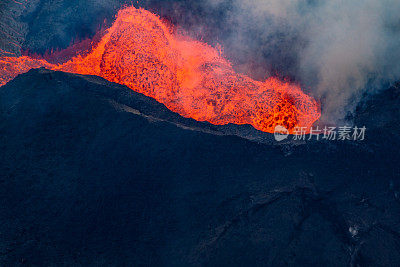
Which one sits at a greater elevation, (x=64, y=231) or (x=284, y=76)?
(x=284, y=76)

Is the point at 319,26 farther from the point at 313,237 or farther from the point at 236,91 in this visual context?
A: the point at 313,237

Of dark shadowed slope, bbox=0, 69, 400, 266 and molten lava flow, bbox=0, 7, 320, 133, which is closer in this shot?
dark shadowed slope, bbox=0, 69, 400, 266

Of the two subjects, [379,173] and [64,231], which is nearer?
[64,231]

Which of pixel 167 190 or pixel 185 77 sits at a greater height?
pixel 185 77

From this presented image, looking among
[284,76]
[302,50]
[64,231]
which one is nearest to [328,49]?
[302,50]

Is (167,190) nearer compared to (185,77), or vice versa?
(167,190)

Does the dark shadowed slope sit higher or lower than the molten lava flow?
lower
